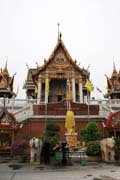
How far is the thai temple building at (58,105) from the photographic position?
14.3m

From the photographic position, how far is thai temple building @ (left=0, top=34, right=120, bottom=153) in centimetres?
1433

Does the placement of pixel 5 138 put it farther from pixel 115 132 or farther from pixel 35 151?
pixel 115 132

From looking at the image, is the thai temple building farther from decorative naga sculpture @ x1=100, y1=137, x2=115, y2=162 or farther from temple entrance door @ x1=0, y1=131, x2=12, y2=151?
decorative naga sculpture @ x1=100, y1=137, x2=115, y2=162

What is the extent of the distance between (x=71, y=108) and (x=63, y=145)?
23.5ft

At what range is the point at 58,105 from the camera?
55.6ft

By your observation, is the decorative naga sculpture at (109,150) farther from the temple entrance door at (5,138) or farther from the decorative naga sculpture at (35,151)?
the temple entrance door at (5,138)

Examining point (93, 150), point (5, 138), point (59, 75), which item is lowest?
point (93, 150)

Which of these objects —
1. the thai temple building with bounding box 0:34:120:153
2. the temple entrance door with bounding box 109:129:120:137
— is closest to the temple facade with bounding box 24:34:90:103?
the thai temple building with bounding box 0:34:120:153

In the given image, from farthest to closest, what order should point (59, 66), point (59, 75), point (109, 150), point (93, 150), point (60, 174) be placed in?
1. point (59, 66)
2. point (59, 75)
3. point (93, 150)
4. point (109, 150)
5. point (60, 174)

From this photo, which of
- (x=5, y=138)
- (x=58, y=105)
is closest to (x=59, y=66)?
(x=58, y=105)

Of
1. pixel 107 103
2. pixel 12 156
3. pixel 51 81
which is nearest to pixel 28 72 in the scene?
pixel 51 81

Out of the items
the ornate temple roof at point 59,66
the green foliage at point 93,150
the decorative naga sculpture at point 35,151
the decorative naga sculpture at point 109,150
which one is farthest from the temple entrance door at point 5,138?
the ornate temple roof at point 59,66

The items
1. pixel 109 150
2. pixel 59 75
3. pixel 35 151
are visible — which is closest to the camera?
pixel 35 151

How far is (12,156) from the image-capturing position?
12.8 metres
